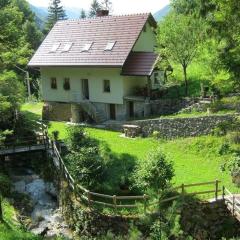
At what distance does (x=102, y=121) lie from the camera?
35.3 m

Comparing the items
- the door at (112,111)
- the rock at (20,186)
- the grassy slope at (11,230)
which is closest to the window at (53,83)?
the door at (112,111)

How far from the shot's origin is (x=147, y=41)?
36.9m

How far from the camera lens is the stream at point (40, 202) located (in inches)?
814

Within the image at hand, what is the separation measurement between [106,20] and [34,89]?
2424 centimetres

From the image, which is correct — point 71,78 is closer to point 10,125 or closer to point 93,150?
point 10,125

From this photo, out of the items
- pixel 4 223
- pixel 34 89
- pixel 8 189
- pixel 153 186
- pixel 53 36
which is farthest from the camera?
pixel 34 89

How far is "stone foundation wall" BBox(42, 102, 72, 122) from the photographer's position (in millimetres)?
37250

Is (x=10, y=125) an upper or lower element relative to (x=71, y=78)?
lower

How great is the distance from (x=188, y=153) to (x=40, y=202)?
9317mm

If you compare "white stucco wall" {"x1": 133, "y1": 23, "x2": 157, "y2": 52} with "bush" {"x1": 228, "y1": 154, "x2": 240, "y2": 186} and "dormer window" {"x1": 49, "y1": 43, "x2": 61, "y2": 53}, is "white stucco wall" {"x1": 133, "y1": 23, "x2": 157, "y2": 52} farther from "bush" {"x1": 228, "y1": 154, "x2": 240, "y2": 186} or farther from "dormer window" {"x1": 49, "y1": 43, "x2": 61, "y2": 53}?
"bush" {"x1": 228, "y1": 154, "x2": 240, "y2": 186}

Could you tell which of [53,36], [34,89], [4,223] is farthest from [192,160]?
[34,89]

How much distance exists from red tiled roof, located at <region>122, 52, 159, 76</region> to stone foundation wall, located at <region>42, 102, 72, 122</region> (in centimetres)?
684

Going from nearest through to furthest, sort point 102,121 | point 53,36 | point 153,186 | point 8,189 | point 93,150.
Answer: point 153,186 < point 93,150 < point 8,189 < point 102,121 < point 53,36

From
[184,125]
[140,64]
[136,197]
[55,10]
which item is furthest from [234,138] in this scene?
[55,10]
